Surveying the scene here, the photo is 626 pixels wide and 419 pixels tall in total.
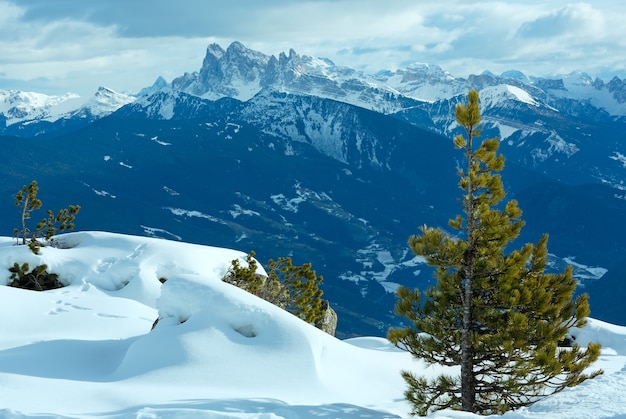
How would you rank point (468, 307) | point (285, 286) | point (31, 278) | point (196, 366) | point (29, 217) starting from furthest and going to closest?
point (29, 217) → point (285, 286) → point (31, 278) → point (196, 366) → point (468, 307)

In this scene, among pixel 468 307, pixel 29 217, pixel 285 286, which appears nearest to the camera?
pixel 468 307

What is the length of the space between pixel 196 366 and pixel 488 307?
1006 cm

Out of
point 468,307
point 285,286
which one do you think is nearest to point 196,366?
point 468,307

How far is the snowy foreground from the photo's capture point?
1493cm

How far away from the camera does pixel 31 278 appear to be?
40.2 m

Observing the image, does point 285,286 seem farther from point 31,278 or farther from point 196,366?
point 196,366

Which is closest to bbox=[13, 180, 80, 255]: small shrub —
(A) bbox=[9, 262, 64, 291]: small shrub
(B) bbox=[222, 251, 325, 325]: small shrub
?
(A) bbox=[9, 262, 64, 291]: small shrub

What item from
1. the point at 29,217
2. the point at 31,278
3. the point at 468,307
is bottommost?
the point at 468,307

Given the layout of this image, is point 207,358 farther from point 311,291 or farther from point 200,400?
point 311,291

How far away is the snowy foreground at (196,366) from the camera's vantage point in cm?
1493

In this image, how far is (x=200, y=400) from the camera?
1633 cm

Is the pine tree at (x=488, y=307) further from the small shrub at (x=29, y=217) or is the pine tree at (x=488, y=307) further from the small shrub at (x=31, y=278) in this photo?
the small shrub at (x=29, y=217)

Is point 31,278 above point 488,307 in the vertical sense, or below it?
above

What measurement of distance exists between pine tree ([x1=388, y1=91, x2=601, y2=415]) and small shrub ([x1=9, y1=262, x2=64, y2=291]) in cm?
3032
